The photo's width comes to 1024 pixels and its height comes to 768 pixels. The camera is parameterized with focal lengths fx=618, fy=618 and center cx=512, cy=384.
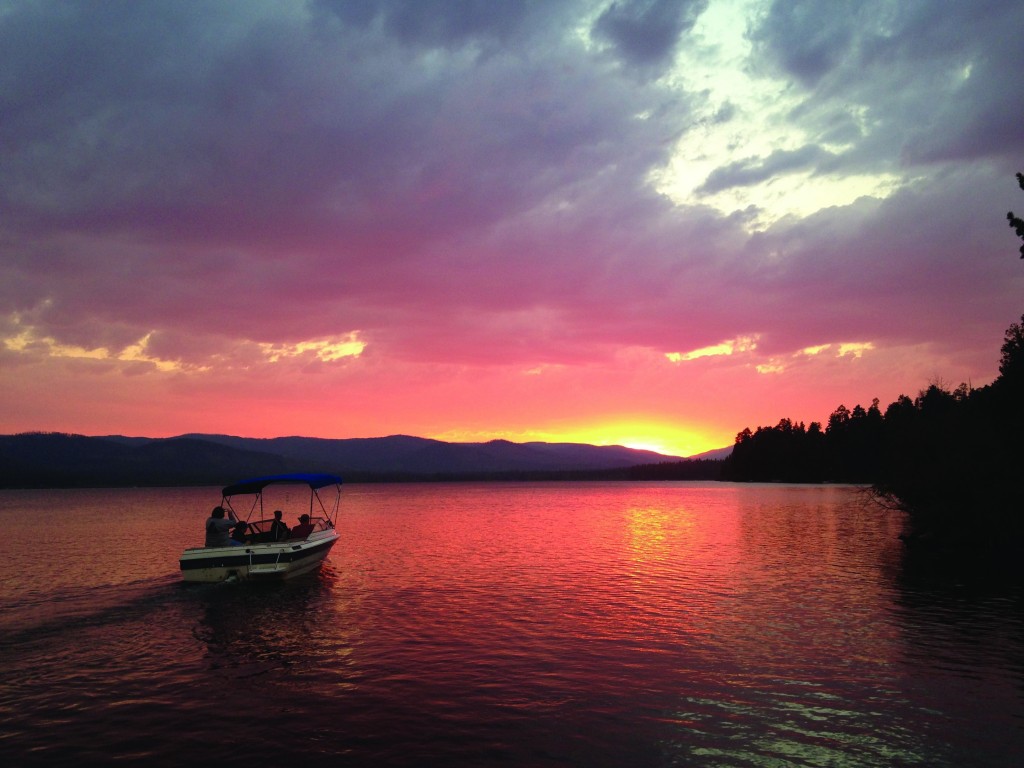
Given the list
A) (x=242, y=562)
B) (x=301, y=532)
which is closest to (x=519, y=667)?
(x=242, y=562)

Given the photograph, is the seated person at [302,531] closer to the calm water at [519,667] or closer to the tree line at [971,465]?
the calm water at [519,667]

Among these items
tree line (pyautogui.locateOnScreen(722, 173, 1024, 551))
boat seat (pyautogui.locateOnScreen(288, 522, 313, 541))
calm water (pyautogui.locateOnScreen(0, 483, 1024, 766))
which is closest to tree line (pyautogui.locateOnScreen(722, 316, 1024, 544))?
tree line (pyautogui.locateOnScreen(722, 173, 1024, 551))

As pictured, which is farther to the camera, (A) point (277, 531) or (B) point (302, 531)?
(B) point (302, 531)

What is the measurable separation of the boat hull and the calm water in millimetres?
860

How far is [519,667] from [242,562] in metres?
19.8

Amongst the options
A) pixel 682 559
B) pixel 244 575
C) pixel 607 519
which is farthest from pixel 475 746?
pixel 607 519

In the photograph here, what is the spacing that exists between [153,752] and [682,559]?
37067mm

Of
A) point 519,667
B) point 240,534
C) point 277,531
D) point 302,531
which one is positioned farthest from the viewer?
point 302,531

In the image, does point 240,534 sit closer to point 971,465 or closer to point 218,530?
point 218,530

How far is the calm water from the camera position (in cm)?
Result: 1322

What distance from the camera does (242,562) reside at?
32.3 meters

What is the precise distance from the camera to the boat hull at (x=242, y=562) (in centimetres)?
3209

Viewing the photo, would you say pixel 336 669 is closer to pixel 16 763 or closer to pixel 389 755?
pixel 389 755

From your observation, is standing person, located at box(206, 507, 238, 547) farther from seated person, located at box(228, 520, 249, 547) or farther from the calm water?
the calm water
